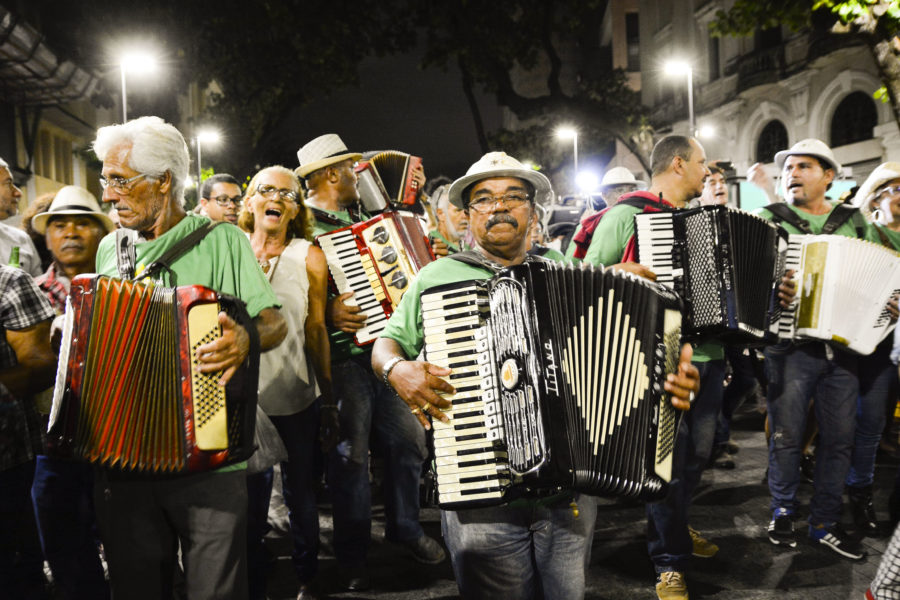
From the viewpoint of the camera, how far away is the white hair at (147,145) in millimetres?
2654

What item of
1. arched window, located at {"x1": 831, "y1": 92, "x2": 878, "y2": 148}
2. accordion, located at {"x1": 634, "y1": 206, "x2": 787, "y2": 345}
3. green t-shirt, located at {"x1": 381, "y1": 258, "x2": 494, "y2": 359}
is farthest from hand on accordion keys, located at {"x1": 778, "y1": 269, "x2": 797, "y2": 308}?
arched window, located at {"x1": 831, "y1": 92, "x2": 878, "y2": 148}

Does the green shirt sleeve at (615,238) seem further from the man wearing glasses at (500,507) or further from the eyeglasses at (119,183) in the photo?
the eyeglasses at (119,183)

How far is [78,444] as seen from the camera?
2.39 meters

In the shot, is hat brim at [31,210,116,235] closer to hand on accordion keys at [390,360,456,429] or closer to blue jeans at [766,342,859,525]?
hand on accordion keys at [390,360,456,429]

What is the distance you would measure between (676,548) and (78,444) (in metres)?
3.16

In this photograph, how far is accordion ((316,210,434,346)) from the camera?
4.17 meters

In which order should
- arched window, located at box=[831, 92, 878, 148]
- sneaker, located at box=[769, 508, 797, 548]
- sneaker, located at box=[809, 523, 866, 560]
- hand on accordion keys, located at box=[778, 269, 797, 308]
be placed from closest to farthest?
1. hand on accordion keys, located at box=[778, 269, 797, 308]
2. sneaker, located at box=[809, 523, 866, 560]
3. sneaker, located at box=[769, 508, 797, 548]
4. arched window, located at box=[831, 92, 878, 148]

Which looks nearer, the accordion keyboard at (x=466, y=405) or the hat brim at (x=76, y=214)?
the accordion keyboard at (x=466, y=405)

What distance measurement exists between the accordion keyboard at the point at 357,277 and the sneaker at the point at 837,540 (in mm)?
3248

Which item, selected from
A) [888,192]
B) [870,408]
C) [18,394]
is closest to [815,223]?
[888,192]

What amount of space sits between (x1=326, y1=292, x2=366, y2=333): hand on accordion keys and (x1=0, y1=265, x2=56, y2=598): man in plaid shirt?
65.8 inches

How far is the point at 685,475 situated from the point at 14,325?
340 cm

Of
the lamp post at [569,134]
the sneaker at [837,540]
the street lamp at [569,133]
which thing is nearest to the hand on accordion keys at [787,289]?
the sneaker at [837,540]

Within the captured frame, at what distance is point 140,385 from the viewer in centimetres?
239
